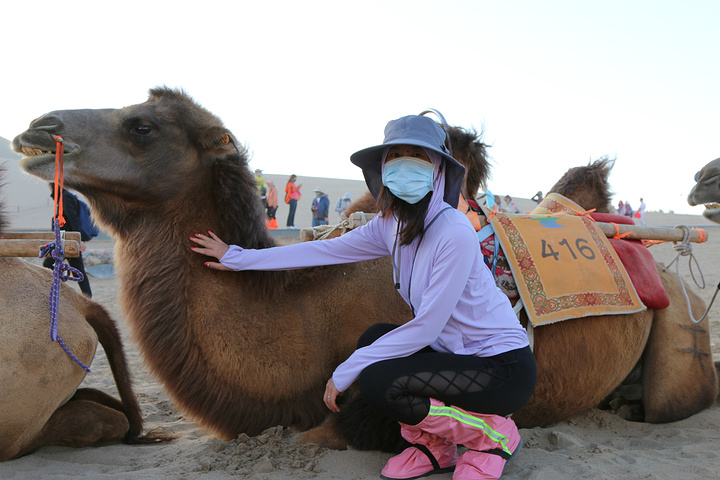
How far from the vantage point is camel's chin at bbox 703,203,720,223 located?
3.97 m

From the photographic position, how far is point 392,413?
2719 millimetres

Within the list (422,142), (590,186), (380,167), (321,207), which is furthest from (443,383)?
(321,207)

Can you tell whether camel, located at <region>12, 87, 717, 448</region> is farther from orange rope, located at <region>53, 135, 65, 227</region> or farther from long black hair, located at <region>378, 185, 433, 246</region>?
long black hair, located at <region>378, 185, 433, 246</region>

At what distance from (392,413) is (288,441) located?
807 millimetres

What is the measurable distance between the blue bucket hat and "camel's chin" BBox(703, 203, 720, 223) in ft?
6.92

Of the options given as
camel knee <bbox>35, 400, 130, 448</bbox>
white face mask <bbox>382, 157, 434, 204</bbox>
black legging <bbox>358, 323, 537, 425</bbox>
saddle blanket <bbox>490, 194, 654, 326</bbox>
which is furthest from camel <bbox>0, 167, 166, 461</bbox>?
saddle blanket <bbox>490, 194, 654, 326</bbox>

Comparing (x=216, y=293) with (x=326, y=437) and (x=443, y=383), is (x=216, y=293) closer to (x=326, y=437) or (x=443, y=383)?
(x=326, y=437)

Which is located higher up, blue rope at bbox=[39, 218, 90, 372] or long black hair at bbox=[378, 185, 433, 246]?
long black hair at bbox=[378, 185, 433, 246]

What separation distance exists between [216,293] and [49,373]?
0.93 m

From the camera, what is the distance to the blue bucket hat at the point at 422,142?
9.09ft

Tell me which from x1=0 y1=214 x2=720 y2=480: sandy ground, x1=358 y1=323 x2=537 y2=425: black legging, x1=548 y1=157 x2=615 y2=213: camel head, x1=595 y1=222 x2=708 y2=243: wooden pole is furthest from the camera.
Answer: x1=548 y1=157 x2=615 y2=213: camel head

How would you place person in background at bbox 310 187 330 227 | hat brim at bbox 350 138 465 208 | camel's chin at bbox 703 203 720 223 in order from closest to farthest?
hat brim at bbox 350 138 465 208, camel's chin at bbox 703 203 720 223, person in background at bbox 310 187 330 227

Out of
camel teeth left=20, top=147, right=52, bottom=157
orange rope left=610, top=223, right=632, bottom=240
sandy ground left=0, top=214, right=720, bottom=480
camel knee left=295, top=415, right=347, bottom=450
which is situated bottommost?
sandy ground left=0, top=214, right=720, bottom=480

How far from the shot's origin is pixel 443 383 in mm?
2639
